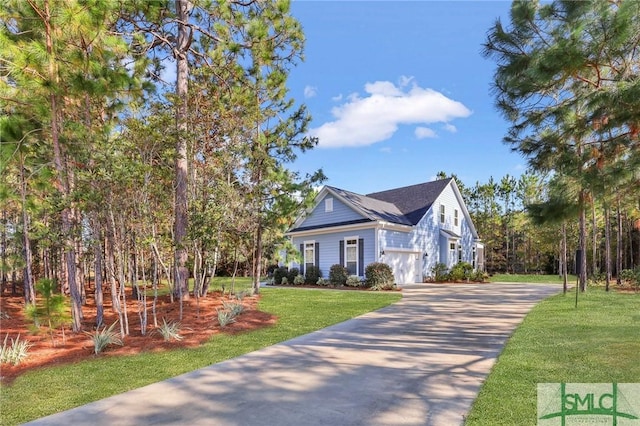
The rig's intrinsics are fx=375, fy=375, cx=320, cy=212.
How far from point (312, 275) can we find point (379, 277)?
441 centimetres

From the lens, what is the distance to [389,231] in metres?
19.4

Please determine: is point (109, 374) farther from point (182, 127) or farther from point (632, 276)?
point (632, 276)

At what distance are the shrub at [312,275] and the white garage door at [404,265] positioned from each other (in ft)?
12.3

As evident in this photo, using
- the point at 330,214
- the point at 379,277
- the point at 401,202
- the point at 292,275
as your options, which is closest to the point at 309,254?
the point at 292,275

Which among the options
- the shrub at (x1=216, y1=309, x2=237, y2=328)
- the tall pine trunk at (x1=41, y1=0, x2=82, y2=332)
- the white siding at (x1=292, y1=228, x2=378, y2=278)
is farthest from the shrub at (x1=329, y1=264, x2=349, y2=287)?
the tall pine trunk at (x1=41, y1=0, x2=82, y2=332)

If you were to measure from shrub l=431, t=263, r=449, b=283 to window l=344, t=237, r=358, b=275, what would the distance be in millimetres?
5565

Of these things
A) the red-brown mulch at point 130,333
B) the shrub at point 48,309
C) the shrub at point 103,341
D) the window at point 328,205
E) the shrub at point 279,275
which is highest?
the window at point 328,205

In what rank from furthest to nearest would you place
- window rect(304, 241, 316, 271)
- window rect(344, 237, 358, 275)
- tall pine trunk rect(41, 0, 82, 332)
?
window rect(304, 241, 316, 271), window rect(344, 237, 358, 275), tall pine trunk rect(41, 0, 82, 332)

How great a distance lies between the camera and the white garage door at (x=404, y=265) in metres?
19.4

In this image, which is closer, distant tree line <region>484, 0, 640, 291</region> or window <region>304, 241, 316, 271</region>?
distant tree line <region>484, 0, 640, 291</region>

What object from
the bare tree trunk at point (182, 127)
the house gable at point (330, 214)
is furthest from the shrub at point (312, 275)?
the bare tree trunk at point (182, 127)

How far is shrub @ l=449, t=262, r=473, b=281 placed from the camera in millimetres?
22016

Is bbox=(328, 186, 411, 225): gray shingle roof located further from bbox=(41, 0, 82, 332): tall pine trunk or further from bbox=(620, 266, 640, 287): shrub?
bbox=(41, 0, 82, 332): tall pine trunk

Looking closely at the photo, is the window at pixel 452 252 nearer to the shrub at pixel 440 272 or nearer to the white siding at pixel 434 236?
the white siding at pixel 434 236
